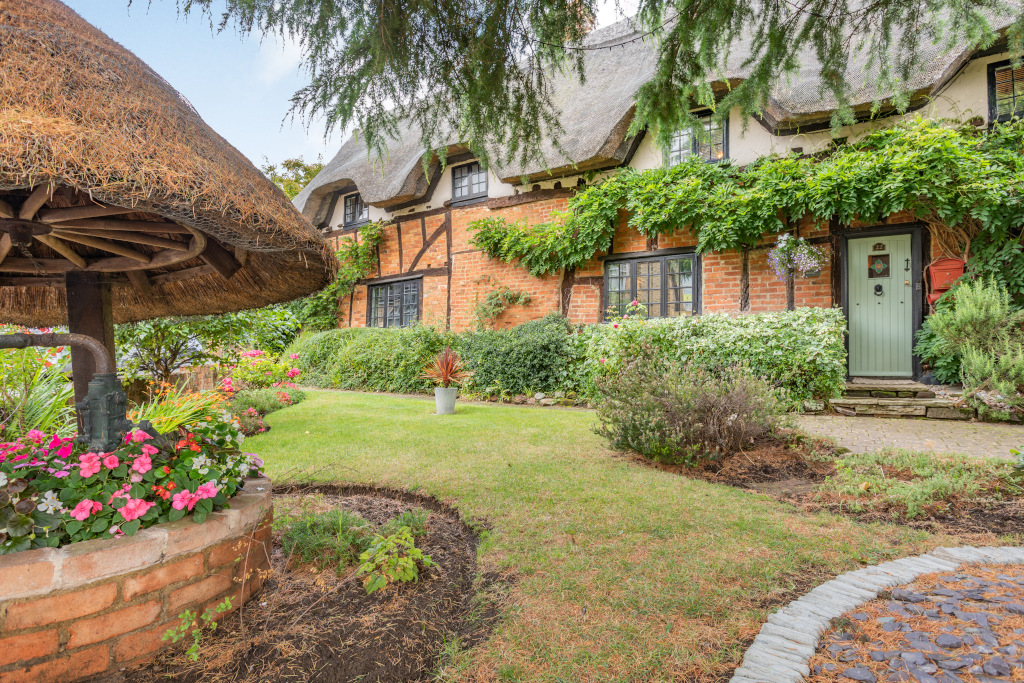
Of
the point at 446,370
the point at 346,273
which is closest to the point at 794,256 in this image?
the point at 446,370

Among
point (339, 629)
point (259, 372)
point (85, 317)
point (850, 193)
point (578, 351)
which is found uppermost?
point (850, 193)

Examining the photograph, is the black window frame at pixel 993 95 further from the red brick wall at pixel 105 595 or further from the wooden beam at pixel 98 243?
the red brick wall at pixel 105 595

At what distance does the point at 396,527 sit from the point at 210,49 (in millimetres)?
2583

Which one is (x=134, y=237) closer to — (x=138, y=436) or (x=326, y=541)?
(x=138, y=436)

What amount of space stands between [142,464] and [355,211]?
12861 millimetres

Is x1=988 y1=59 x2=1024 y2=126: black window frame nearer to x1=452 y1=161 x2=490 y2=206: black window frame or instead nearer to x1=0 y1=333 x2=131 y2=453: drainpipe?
x1=452 y1=161 x2=490 y2=206: black window frame

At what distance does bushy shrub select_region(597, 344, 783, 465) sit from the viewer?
4375 mm

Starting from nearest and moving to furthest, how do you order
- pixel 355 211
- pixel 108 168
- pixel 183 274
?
pixel 108 168 < pixel 183 274 < pixel 355 211

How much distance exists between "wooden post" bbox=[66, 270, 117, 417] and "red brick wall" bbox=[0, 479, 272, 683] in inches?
50.1

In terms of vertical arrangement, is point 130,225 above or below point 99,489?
above

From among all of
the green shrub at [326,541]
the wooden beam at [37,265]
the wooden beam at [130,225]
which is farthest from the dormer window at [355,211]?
the green shrub at [326,541]

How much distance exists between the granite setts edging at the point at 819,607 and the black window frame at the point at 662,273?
21.3 feet

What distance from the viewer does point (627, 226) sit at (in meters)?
9.38

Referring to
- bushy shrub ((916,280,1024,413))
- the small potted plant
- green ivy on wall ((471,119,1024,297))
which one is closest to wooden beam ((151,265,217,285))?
the small potted plant
